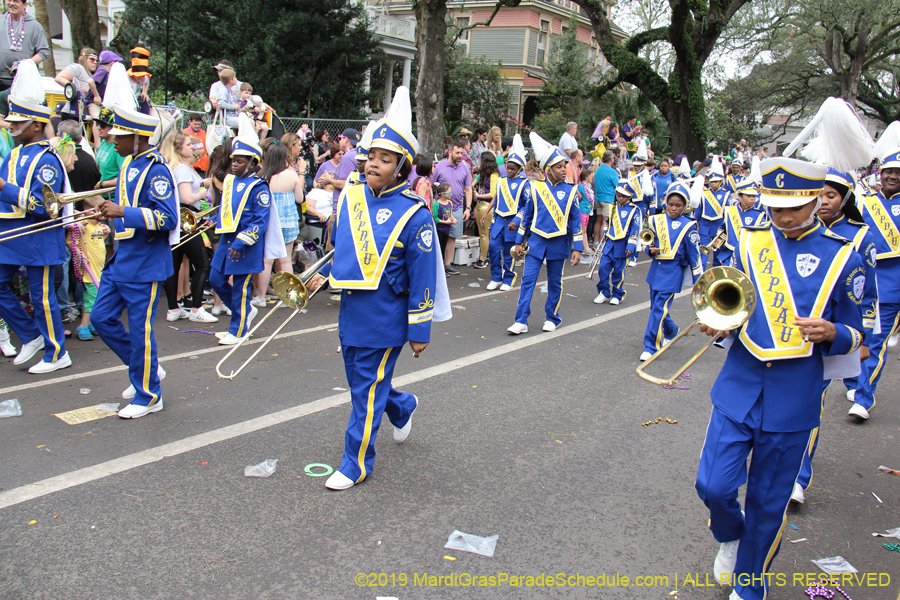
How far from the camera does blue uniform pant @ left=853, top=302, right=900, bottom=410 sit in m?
5.75

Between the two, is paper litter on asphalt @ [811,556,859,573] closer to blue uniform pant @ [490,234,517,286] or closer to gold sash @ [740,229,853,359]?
gold sash @ [740,229,853,359]

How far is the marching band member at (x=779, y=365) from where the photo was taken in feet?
9.96

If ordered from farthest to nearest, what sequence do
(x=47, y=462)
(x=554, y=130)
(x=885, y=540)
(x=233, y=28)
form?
(x=554, y=130) → (x=233, y=28) → (x=47, y=462) → (x=885, y=540)

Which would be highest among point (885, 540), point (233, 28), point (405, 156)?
point (233, 28)

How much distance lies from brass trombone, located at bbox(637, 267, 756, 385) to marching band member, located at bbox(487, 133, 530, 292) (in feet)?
24.9

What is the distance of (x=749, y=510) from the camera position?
3146 mm

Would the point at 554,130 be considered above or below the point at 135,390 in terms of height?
above

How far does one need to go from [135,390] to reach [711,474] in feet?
13.0

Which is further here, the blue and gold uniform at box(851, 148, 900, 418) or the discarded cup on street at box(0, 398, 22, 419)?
the blue and gold uniform at box(851, 148, 900, 418)

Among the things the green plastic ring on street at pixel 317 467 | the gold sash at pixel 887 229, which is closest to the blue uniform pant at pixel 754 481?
the green plastic ring on street at pixel 317 467

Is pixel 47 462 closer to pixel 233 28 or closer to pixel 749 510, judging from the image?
pixel 749 510

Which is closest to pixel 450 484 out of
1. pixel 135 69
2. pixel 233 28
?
pixel 135 69

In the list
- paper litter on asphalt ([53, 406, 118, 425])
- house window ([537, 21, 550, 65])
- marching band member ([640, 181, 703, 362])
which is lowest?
paper litter on asphalt ([53, 406, 118, 425])

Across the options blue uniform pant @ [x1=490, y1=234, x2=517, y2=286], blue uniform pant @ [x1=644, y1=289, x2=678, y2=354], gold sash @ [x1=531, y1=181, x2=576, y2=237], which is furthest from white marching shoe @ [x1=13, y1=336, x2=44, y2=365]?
blue uniform pant @ [x1=490, y1=234, x2=517, y2=286]
